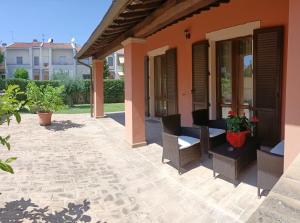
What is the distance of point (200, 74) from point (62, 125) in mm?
6642

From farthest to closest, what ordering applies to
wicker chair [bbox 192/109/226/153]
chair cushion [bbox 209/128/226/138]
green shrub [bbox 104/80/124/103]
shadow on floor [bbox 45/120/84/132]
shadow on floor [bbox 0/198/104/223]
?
1. green shrub [bbox 104/80/124/103]
2. shadow on floor [bbox 45/120/84/132]
3. chair cushion [bbox 209/128/226/138]
4. wicker chair [bbox 192/109/226/153]
5. shadow on floor [bbox 0/198/104/223]

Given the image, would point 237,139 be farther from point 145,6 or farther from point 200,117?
point 145,6

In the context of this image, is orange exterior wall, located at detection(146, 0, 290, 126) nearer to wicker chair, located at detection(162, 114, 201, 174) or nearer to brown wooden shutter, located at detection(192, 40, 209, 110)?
brown wooden shutter, located at detection(192, 40, 209, 110)

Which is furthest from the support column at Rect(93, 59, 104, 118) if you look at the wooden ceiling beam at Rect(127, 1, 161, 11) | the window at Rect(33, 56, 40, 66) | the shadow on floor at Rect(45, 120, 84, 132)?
the window at Rect(33, 56, 40, 66)

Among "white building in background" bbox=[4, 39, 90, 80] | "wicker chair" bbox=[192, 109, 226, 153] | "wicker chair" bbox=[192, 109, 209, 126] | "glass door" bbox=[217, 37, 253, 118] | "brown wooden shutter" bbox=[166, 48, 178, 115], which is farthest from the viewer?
"white building in background" bbox=[4, 39, 90, 80]

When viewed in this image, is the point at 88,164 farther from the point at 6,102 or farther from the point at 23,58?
the point at 23,58

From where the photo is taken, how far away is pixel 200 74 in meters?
8.09

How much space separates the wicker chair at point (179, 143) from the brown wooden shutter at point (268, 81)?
1599 mm

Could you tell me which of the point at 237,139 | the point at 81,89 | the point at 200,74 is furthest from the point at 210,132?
the point at 81,89

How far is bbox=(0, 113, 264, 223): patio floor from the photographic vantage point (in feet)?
12.6

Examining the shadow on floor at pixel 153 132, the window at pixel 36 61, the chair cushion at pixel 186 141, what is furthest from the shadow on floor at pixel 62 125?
the window at pixel 36 61

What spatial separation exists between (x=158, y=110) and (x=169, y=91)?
1.98 m

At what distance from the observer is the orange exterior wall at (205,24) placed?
19.5 ft

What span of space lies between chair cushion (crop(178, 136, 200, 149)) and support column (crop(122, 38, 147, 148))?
1.90 m
